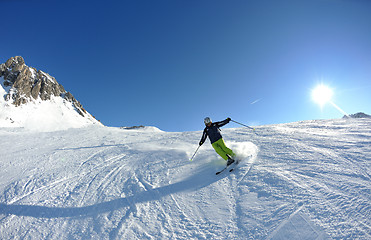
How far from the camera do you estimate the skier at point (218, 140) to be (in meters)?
5.20

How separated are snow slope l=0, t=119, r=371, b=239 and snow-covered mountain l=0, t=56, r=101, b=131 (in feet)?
108

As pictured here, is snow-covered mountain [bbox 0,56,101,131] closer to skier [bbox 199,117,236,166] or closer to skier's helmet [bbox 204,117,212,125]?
skier's helmet [bbox 204,117,212,125]

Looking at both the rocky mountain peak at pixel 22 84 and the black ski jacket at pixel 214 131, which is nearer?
the black ski jacket at pixel 214 131

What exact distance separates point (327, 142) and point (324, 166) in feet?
8.80

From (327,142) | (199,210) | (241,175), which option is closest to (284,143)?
(327,142)

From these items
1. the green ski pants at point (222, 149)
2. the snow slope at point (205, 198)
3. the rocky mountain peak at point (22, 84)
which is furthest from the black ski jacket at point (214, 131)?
the rocky mountain peak at point (22, 84)

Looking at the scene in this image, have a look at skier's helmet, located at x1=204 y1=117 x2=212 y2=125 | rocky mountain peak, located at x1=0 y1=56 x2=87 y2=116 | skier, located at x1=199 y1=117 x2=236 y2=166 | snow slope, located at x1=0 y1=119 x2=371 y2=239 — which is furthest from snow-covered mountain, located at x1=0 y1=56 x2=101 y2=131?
skier, located at x1=199 y1=117 x2=236 y2=166

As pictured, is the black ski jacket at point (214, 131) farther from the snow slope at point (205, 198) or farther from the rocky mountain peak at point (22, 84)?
the rocky mountain peak at point (22, 84)

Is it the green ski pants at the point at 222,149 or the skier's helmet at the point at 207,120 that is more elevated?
the skier's helmet at the point at 207,120

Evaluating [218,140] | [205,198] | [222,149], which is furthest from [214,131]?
[205,198]

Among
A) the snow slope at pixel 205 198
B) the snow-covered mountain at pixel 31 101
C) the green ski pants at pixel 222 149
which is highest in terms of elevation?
the snow-covered mountain at pixel 31 101

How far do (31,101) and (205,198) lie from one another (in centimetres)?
5357

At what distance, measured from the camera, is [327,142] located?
6098 millimetres

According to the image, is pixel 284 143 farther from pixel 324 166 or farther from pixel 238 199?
pixel 238 199
